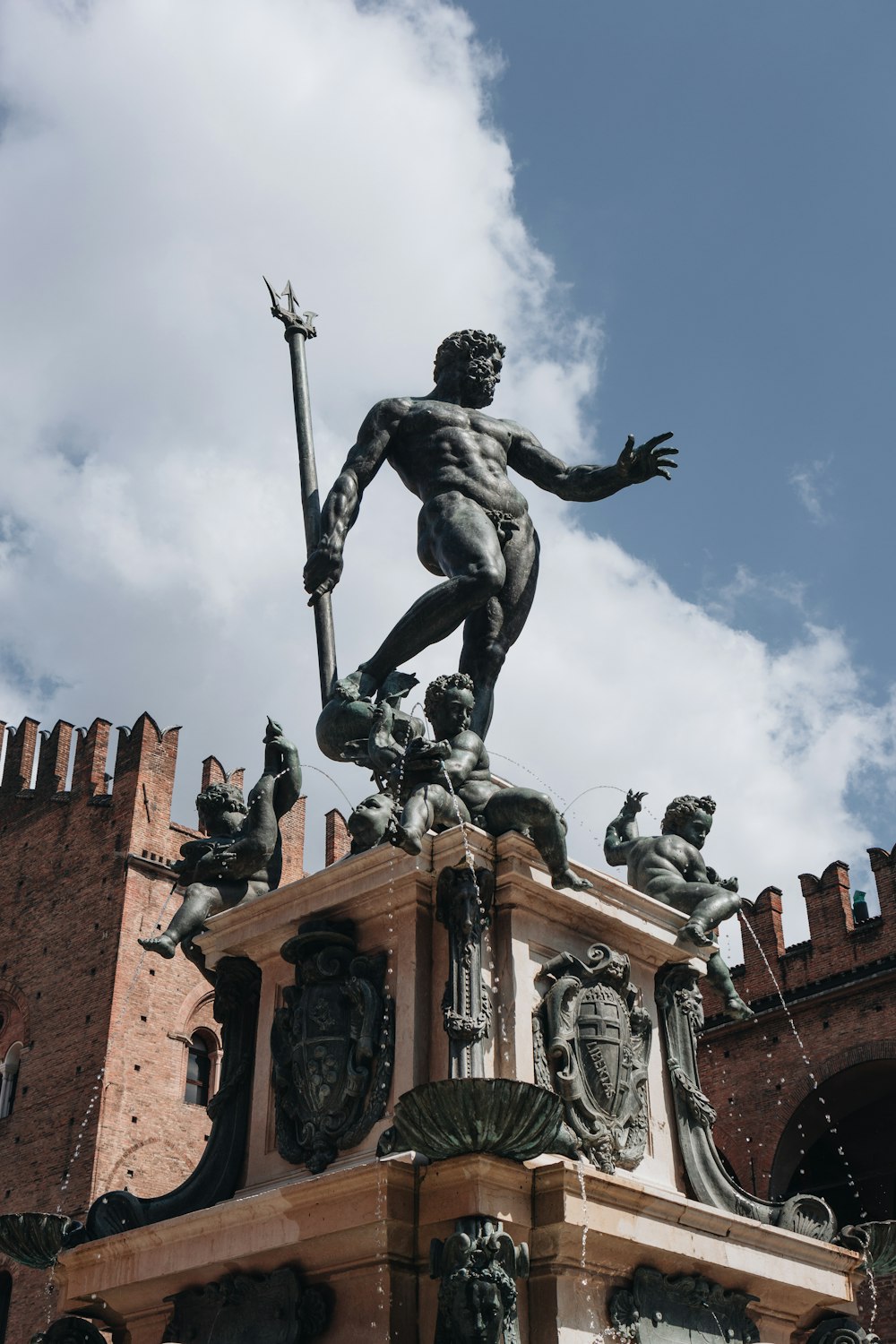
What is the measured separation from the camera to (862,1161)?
22172 mm

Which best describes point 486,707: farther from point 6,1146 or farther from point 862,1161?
point 6,1146

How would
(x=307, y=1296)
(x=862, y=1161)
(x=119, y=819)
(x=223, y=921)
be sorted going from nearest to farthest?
1. (x=307, y=1296)
2. (x=223, y=921)
3. (x=862, y=1161)
4. (x=119, y=819)

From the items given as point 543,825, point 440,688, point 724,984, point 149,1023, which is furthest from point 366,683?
point 149,1023

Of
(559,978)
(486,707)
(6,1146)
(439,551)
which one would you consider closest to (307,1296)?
(559,978)

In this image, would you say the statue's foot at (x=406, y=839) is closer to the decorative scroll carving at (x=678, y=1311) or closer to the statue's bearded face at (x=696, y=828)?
the decorative scroll carving at (x=678, y=1311)

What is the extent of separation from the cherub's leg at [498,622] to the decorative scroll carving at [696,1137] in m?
1.70

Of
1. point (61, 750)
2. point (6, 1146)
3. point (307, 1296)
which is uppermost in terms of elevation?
point (61, 750)

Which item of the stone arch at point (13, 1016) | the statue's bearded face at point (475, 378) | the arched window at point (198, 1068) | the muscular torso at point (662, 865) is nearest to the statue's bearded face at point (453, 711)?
the muscular torso at point (662, 865)

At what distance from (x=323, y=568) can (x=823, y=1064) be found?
56.5 feet

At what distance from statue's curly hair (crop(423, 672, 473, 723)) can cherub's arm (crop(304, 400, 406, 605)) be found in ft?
3.14

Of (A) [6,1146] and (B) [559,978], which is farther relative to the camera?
(A) [6,1146]

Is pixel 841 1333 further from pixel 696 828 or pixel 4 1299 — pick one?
pixel 4 1299

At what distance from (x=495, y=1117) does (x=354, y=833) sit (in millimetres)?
1565

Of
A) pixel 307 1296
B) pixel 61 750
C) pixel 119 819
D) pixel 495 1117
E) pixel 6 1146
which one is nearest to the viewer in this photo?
pixel 495 1117
